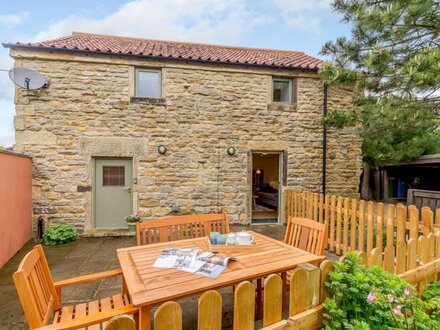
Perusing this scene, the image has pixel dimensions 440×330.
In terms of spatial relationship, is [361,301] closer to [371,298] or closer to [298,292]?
[371,298]

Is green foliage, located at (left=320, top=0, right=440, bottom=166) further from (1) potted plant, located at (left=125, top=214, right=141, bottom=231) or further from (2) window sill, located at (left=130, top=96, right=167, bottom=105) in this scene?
(1) potted plant, located at (left=125, top=214, right=141, bottom=231)

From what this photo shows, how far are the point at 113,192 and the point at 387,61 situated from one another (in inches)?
274

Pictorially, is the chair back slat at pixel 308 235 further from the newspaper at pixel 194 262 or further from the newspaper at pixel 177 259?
the newspaper at pixel 177 259

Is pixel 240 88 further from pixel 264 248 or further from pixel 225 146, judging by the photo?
pixel 264 248

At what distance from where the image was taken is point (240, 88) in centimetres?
688

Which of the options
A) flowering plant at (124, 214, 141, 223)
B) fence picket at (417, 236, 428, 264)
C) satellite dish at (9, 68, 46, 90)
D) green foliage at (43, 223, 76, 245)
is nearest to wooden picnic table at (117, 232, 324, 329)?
fence picket at (417, 236, 428, 264)

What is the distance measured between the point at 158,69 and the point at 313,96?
4.57 m

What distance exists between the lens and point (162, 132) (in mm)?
6453

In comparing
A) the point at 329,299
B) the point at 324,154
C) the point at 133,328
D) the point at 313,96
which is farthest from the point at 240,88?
the point at 133,328

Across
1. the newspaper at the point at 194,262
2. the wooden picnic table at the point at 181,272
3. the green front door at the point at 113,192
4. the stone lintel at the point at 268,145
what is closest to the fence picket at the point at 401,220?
the wooden picnic table at the point at 181,272

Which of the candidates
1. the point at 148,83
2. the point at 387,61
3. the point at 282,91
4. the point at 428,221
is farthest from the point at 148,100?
the point at 428,221

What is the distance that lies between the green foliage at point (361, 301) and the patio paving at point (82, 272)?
4.08 feet

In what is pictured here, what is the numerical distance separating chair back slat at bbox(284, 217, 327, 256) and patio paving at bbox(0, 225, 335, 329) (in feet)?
3.73

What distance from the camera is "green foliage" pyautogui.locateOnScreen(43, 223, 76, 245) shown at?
5.48m
